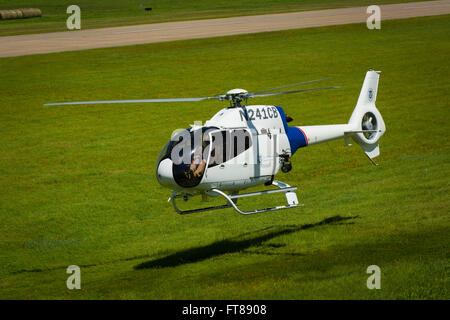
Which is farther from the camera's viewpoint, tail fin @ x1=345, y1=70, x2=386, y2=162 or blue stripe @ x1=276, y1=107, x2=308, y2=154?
tail fin @ x1=345, y1=70, x2=386, y2=162

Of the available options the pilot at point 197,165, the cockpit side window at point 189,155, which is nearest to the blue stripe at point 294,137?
the cockpit side window at point 189,155

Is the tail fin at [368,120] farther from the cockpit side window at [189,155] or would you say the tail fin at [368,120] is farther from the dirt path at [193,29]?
the dirt path at [193,29]

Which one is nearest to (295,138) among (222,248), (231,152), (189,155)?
(231,152)

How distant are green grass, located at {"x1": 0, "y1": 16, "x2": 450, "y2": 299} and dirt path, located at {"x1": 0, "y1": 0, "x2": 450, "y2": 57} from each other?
21.8 feet

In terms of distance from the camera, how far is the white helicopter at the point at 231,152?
17.4m

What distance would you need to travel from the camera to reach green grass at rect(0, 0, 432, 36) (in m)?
82.5

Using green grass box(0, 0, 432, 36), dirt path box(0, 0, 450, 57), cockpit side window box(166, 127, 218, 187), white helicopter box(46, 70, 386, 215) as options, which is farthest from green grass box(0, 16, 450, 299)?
green grass box(0, 0, 432, 36)

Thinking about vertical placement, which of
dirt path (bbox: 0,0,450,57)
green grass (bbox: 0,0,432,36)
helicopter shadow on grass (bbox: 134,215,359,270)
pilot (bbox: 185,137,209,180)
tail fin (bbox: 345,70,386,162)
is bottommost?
helicopter shadow on grass (bbox: 134,215,359,270)

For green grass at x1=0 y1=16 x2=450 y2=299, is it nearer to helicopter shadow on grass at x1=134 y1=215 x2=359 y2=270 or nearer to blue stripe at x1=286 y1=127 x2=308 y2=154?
helicopter shadow on grass at x1=134 y1=215 x2=359 y2=270

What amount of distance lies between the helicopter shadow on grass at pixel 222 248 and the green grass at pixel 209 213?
95 mm

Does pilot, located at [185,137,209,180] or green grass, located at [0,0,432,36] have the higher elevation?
green grass, located at [0,0,432,36]

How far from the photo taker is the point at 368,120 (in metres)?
23.0

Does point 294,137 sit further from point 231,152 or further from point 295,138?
point 231,152

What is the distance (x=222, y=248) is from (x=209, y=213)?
4916 mm
